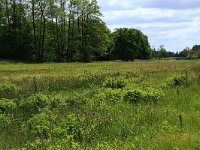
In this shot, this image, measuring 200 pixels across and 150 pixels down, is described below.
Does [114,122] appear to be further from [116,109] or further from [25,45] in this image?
[25,45]

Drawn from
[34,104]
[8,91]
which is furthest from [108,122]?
[8,91]

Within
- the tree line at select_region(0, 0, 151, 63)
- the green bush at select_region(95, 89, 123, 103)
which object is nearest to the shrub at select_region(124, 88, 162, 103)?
the green bush at select_region(95, 89, 123, 103)

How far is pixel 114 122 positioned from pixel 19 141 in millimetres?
2394

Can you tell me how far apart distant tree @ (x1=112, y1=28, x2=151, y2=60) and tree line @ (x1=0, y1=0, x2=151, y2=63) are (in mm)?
21432

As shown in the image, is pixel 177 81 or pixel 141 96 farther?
pixel 177 81

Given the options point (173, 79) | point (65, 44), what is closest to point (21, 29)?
point (65, 44)

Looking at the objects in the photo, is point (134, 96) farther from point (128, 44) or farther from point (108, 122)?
point (128, 44)

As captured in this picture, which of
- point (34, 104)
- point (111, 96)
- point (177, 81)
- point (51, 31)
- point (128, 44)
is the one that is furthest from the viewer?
point (128, 44)

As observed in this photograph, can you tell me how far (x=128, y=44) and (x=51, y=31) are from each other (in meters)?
35.5

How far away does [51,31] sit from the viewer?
90.2 meters

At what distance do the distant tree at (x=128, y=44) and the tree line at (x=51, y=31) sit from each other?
21.4m

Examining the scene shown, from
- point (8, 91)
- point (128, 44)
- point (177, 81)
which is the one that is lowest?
point (8, 91)

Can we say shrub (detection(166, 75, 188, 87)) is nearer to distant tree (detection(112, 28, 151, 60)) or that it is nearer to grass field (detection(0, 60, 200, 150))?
grass field (detection(0, 60, 200, 150))

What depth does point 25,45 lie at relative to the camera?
86.0 m
